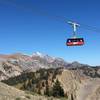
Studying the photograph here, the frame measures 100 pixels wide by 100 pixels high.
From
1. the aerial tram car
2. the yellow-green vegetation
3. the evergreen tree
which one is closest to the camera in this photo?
the aerial tram car

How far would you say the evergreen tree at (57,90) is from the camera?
75.1 metres

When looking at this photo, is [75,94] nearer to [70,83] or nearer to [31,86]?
[70,83]

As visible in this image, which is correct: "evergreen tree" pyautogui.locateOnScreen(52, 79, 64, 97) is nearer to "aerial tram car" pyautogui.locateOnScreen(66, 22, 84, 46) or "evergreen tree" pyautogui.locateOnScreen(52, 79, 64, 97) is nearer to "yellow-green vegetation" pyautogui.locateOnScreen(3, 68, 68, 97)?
"yellow-green vegetation" pyautogui.locateOnScreen(3, 68, 68, 97)

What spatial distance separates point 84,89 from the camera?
84875mm

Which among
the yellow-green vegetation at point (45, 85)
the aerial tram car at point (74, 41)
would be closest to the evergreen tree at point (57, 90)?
the yellow-green vegetation at point (45, 85)

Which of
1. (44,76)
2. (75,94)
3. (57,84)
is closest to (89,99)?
(75,94)

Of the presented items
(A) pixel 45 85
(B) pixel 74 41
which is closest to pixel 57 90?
(A) pixel 45 85

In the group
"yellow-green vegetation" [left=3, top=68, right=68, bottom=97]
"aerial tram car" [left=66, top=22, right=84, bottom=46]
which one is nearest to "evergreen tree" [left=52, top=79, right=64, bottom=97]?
"yellow-green vegetation" [left=3, top=68, right=68, bottom=97]

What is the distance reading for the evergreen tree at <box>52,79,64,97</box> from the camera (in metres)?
75.1

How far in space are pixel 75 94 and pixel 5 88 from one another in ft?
102

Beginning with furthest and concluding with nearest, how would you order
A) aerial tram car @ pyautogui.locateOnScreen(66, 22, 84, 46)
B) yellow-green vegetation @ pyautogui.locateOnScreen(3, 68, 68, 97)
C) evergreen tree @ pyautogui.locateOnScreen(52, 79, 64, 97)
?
1. yellow-green vegetation @ pyautogui.locateOnScreen(3, 68, 68, 97)
2. evergreen tree @ pyautogui.locateOnScreen(52, 79, 64, 97)
3. aerial tram car @ pyautogui.locateOnScreen(66, 22, 84, 46)

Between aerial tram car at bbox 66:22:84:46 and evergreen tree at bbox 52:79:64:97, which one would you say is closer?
aerial tram car at bbox 66:22:84:46

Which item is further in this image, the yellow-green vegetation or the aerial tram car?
the yellow-green vegetation

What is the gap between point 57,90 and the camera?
76375 millimetres
